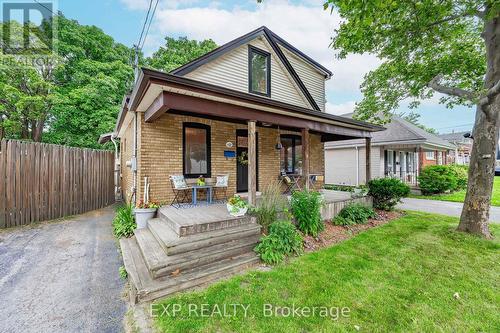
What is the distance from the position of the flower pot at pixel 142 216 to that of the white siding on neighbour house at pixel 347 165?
13.1 m

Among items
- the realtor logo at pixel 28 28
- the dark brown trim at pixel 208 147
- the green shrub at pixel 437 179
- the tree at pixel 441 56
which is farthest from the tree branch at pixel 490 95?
the realtor logo at pixel 28 28

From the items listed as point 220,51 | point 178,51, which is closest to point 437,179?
point 220,51

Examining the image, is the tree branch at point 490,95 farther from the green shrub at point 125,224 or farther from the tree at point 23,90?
the tree at point 23,90

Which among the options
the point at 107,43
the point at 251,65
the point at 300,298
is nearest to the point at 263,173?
the point at 251,65

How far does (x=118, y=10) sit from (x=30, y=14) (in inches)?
317

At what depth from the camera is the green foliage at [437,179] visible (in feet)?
39.8

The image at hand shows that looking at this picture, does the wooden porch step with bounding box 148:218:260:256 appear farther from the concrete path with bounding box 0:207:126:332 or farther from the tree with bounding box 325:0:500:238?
the tree with bounding box 325:0:500:238

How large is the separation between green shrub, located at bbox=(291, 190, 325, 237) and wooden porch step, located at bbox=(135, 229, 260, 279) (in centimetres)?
141

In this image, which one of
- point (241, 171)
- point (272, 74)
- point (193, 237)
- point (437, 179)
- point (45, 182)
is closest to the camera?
point (193, 237)

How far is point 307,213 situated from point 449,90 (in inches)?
236

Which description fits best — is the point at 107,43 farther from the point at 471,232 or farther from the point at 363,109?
the point at 471,232

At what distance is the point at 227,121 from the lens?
7.51 m

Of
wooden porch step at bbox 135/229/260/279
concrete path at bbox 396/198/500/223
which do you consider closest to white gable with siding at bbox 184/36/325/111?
wooden porch step at bbox 135/229/260/279

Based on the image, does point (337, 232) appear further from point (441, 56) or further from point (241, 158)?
point (441, 56)
